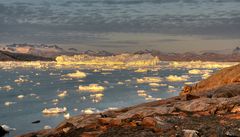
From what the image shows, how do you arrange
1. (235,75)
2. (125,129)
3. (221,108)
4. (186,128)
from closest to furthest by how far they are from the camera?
(186,128)
(125,129)
(221,108)
(235,75)

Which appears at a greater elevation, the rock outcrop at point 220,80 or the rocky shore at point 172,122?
the rocky shore at point 172,122

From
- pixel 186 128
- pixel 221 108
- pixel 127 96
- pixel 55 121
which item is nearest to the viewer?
pixel 186 128

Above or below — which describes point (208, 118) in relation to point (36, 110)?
above

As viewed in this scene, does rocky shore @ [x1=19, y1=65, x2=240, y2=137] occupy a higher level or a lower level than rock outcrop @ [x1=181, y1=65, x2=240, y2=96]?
higher

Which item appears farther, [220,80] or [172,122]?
[220,80]

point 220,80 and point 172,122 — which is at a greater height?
point 172,122

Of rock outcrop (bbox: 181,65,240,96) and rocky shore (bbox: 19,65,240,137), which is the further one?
rock outcrop (bbox: 181,65,240,96)

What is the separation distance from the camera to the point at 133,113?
14680mm

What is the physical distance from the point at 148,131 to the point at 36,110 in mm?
37126

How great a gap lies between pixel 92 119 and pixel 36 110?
33390 millimetres

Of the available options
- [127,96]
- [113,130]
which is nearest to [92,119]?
[113,130]

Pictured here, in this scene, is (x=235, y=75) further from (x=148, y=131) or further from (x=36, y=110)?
(x=36, y=110)

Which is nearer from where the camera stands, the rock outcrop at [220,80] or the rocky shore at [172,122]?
the rocky shore at [172,122]

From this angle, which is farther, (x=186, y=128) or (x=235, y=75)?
(x=235, y=75)
